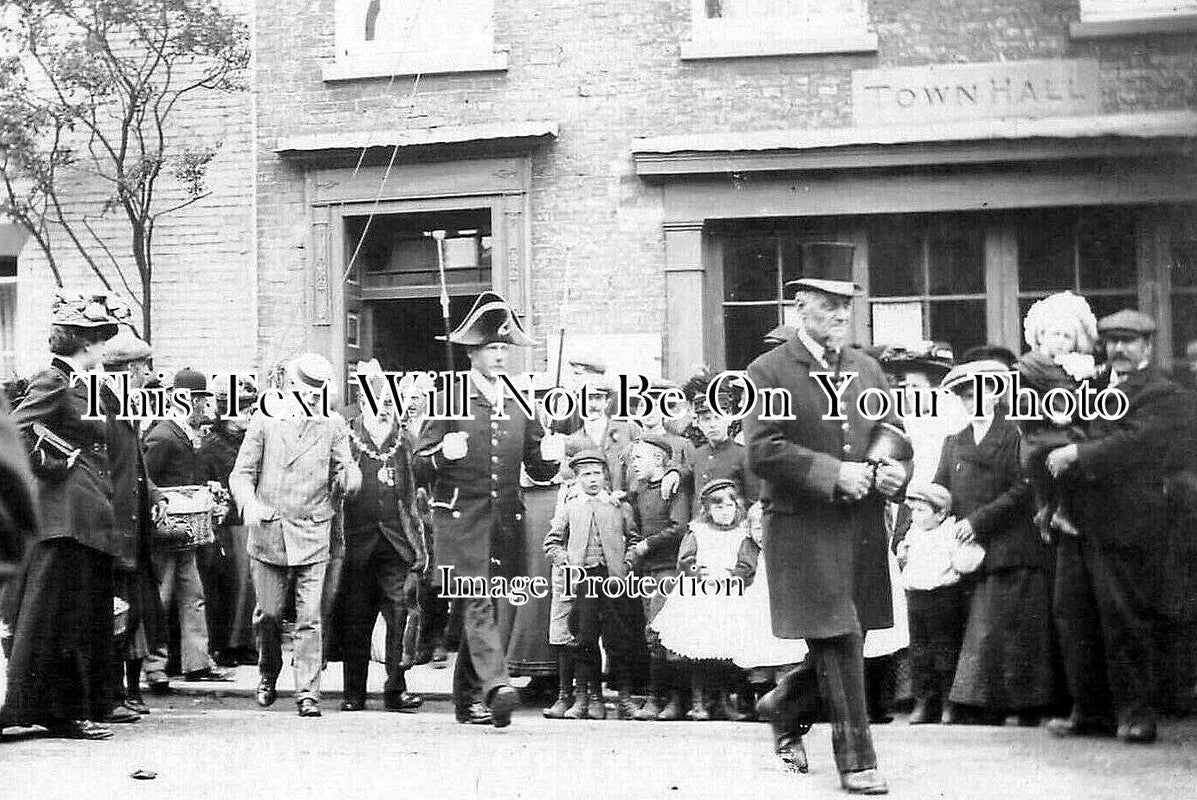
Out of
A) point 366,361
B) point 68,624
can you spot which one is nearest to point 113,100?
point 366,361

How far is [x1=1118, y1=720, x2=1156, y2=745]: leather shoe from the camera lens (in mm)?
4750

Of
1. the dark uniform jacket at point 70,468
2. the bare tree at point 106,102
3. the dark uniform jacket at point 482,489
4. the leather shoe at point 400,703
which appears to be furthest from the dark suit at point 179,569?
the dark uniform jacket at point 482,489

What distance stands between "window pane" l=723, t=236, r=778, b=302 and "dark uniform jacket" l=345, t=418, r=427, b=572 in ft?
4.93

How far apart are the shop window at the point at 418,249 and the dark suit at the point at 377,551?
663mm

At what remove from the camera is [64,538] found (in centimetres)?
532

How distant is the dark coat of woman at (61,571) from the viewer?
17.2 feet

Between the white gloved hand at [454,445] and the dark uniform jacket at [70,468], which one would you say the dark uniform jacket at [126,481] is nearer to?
the dark uniform jacket at [70,468]

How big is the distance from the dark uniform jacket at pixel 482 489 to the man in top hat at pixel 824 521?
3.98 feet

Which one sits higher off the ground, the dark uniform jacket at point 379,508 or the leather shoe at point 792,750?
the dark uniform jacket at point 379,508

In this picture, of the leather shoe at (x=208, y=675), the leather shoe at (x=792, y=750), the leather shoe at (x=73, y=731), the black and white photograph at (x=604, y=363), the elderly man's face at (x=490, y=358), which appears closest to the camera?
the leather shoe at (x=792, y=750)

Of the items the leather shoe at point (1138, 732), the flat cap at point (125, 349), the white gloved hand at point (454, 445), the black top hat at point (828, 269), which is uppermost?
the black top hat at point (828, 269)

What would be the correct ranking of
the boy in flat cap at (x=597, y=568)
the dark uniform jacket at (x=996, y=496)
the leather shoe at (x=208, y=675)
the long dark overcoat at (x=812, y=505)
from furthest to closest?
the leather shoe at (x=208, y=675)
the boy in flat cap at (x=597, y=568)
the dark uniform jacket at (x=996, y=496)
the long dark overcoat at (x=812, y=505)

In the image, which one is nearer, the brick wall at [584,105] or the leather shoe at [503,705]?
the brick wall at [584,105]

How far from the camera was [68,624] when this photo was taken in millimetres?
5328
